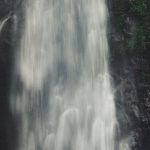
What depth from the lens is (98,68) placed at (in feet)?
71.9

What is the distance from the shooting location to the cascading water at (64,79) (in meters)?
19.9

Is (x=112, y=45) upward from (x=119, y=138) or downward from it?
upward

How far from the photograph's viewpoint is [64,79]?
2150cm

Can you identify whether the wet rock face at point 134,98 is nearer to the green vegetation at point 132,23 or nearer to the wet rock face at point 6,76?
the green vegetation at point 132,23

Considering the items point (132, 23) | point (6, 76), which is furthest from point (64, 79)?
point (132, 23)

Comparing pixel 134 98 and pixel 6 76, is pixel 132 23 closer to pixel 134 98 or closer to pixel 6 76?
pixel 134 98

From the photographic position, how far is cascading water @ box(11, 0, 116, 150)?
19906 mm

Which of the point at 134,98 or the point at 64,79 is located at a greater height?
the point at 64,79

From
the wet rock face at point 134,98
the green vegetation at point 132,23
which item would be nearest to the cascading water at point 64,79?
the wet rock face at point 134,98

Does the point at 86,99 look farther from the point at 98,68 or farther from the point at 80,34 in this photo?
the point at 80,34

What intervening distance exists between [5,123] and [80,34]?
649 centimetres

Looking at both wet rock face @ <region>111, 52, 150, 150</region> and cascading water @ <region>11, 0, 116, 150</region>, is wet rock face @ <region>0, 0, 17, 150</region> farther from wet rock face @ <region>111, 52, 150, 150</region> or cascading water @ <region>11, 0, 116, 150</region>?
wet rock face @ <region>111, 52, 150, 150</region>

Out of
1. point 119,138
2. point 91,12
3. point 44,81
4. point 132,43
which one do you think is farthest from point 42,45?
point 119,138

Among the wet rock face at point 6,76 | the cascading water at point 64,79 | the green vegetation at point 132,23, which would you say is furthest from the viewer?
the green vegetation at point 132,23
